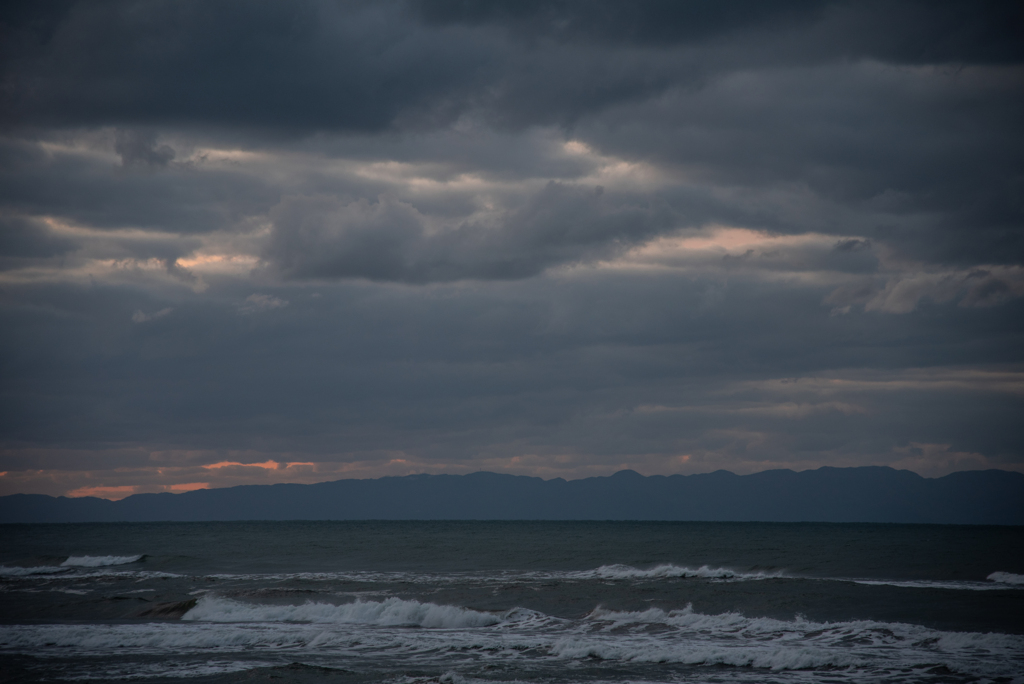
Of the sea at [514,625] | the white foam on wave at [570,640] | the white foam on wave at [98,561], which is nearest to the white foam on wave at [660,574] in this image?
the sea at [514,625]

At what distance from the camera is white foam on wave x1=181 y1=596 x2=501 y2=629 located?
3111 centimetres

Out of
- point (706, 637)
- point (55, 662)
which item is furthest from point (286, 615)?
point (706, 637)

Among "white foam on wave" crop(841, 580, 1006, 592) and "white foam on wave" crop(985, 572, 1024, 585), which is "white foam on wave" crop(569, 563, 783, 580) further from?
"white foam on wave" crop(985, 572, 1024, 585)

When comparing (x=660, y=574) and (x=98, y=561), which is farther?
(x=98, y=561)

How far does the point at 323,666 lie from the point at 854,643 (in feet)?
54.4

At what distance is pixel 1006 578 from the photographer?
43688 mm

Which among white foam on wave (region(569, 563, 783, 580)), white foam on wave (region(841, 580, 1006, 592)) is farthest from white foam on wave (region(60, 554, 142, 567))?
white foam on wave (region(841, 580, 1006, 592))

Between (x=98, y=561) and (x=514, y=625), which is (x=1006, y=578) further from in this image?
(x=98, y=561)

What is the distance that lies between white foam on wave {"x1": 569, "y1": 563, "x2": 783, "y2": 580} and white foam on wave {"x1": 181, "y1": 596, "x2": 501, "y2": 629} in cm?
1481

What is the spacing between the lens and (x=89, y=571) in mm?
53281

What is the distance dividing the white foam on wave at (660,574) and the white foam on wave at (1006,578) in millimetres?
11467

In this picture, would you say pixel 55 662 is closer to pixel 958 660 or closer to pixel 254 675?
pixel 254 675

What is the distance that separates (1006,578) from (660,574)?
19.2 metres

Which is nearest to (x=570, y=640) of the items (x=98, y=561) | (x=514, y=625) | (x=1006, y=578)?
(x=514, y=625)
